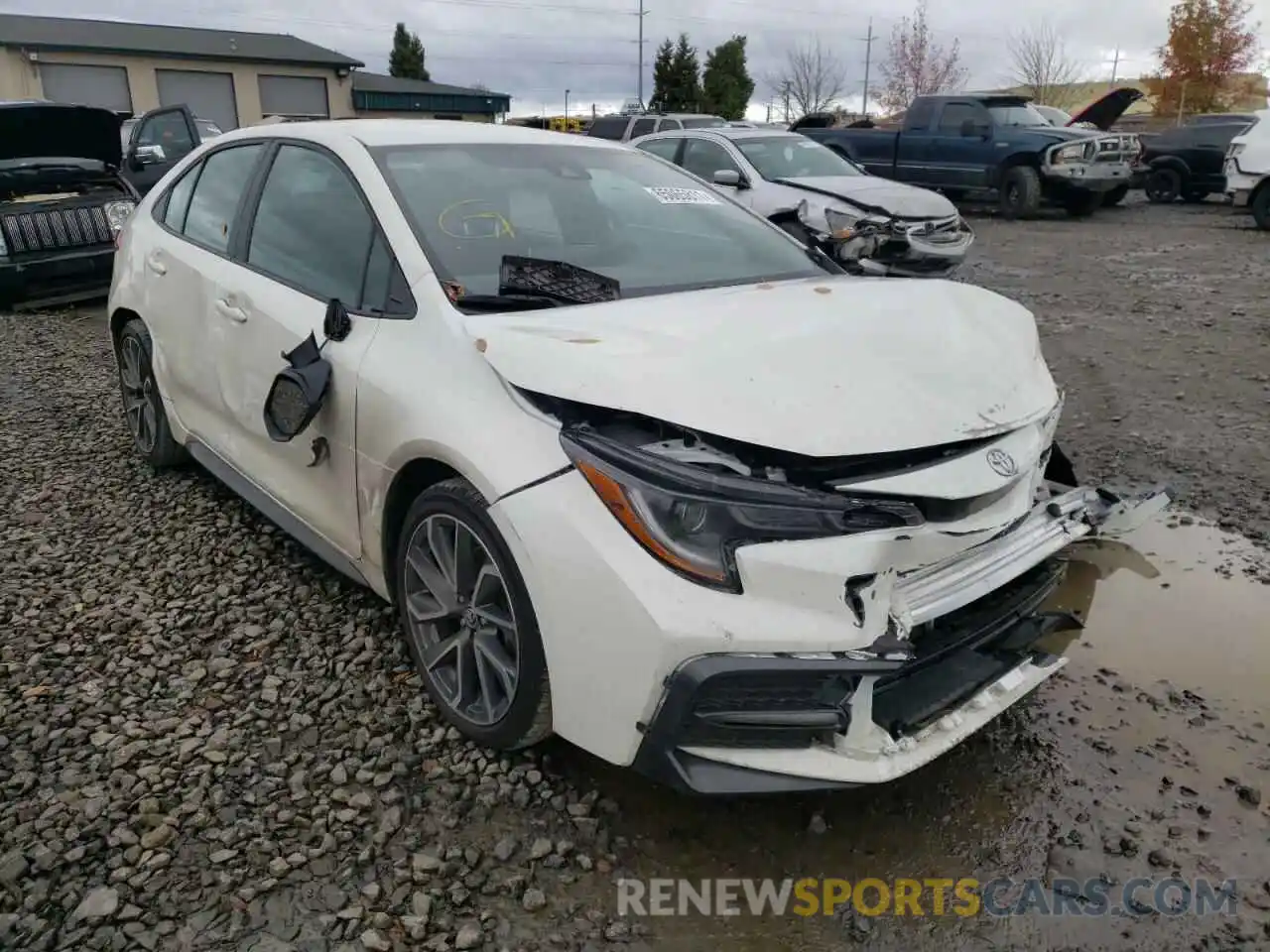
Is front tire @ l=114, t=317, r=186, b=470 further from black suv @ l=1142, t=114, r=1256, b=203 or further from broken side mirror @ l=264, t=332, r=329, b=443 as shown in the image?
black suv @ l=1142, t=114, r=1256, b=203

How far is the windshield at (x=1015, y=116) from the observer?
15781 millimetres

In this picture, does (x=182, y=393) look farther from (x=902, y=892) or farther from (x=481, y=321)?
(x=902, y=892)

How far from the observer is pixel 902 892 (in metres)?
2.21

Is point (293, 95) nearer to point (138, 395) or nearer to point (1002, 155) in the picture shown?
point (1002, 155)

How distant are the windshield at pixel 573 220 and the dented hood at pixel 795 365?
37cm

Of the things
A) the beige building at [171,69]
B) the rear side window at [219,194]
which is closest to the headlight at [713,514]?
the rear side window at [219,194]

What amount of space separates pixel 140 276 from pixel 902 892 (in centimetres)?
390

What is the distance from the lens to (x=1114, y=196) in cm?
1700

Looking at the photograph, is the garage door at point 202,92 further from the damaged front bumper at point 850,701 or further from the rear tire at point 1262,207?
the damaged front bumper at point 850,701

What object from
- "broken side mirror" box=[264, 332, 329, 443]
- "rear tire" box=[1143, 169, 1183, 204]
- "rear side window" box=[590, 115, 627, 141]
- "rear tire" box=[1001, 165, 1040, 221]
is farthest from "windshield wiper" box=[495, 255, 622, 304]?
"rear tire" box=[1143, 169, 1183, 204]

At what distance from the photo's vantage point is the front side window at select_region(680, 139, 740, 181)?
1085cm

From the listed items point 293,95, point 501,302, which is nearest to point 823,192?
point 501,302

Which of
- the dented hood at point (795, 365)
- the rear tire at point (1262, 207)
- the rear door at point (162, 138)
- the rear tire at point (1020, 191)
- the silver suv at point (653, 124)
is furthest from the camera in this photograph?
the silver suv at point (653, 124)

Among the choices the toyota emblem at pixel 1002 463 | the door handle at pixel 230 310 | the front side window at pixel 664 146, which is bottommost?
the toyota emblem at pixel 1002 463
